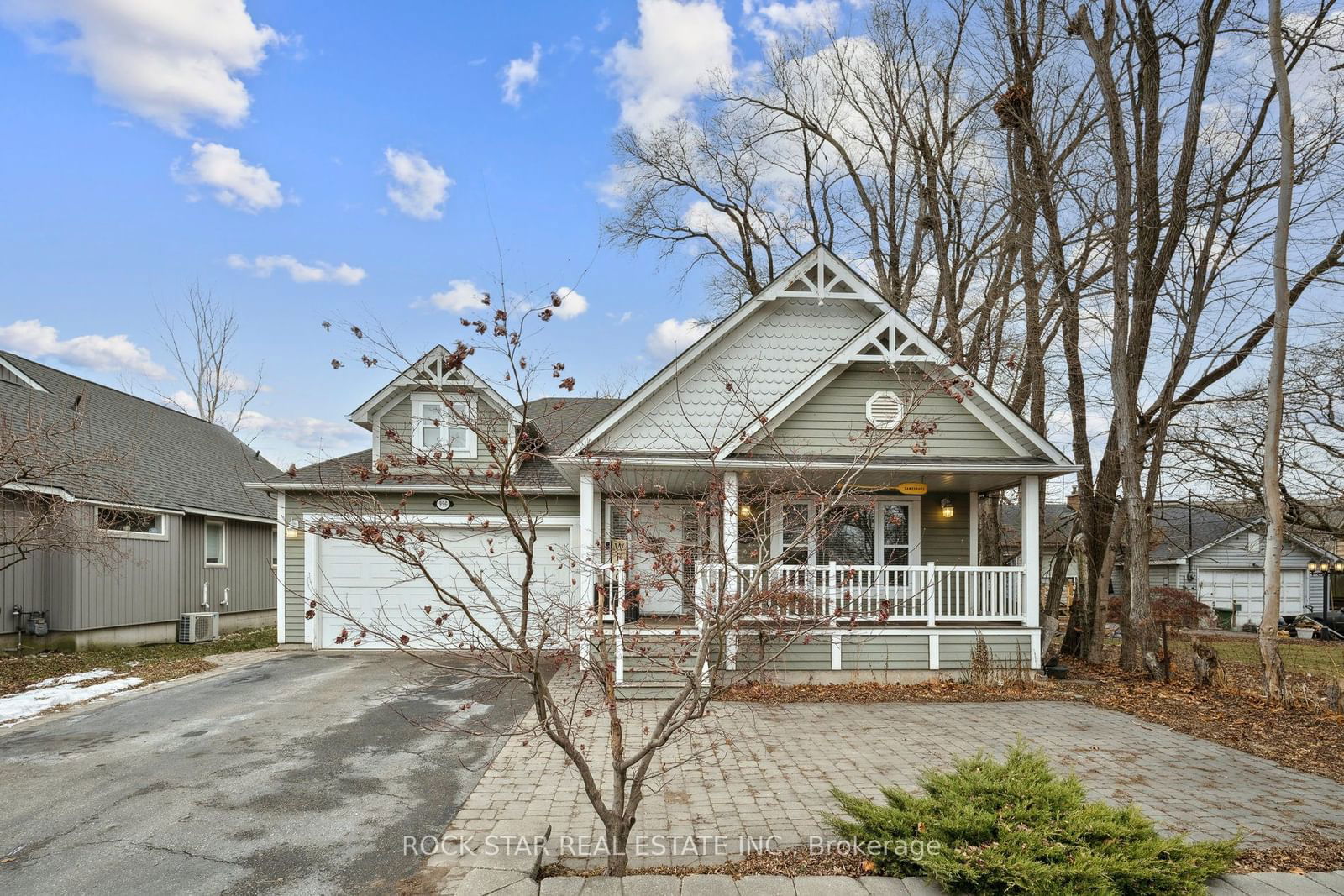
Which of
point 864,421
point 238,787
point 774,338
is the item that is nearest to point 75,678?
point 238,787

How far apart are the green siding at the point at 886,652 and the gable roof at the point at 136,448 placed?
1069cm

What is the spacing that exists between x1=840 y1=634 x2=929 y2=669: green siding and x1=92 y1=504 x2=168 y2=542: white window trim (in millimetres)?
12004

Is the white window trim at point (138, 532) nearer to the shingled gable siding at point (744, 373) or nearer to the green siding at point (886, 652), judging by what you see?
the shingled gable siding at point (744, 373)

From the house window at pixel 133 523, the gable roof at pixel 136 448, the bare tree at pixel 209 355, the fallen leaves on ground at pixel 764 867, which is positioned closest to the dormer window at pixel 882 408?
the fallen leaves on ground at pixel 764 867

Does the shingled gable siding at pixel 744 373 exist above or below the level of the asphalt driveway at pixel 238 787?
above

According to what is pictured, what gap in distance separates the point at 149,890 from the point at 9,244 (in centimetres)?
1883

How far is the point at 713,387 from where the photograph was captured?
11562 millimetres

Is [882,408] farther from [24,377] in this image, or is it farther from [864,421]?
[24,377]

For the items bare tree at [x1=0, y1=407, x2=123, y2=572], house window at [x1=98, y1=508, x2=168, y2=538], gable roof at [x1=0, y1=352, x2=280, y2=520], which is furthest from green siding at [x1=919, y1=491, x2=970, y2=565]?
house window at [x1=98, y1=508, x2=168, y2=538]

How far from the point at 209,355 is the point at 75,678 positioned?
72.5 ft

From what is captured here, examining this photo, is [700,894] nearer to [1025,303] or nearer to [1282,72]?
[1282,72]

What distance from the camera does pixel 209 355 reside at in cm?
2956

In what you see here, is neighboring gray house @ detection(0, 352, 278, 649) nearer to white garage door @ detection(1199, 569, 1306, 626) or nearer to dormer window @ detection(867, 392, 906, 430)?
dormer window @ detection(867, 392, 906, 430)

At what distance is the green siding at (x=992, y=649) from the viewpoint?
10711mm
